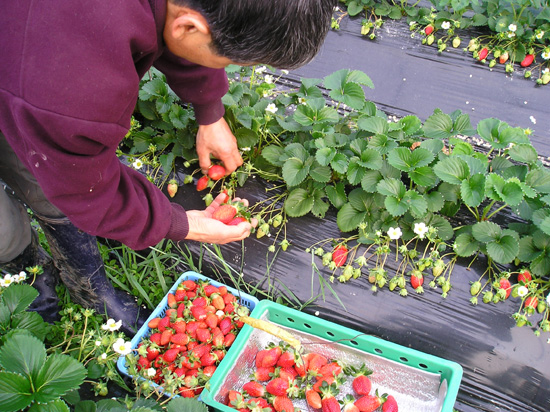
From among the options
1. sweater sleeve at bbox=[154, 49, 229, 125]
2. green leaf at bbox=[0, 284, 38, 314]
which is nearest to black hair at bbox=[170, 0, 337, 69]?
sweater sleeve at bbox=[154, 49, 229, 125]

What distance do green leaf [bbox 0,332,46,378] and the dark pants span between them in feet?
1.51

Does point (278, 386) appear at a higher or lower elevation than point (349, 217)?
lower

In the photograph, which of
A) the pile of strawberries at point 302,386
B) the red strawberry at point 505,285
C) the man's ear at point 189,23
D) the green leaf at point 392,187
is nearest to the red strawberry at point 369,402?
the pile of strawberries at point 302,386

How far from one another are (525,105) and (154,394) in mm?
2303

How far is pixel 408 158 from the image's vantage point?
1.77 metres

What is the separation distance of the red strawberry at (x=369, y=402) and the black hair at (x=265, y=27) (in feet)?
3.62

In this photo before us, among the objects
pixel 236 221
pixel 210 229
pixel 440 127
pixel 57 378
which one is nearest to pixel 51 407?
pixel 57 378

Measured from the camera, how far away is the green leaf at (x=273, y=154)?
6.43 feet

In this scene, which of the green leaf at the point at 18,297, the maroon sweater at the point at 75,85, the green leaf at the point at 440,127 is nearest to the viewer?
the maroon sweater at the point at 75,85

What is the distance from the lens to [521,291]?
1645 millimetres

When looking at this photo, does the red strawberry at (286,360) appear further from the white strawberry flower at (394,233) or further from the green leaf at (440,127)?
the green leaf at (440,127)

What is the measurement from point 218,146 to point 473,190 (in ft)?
3.24

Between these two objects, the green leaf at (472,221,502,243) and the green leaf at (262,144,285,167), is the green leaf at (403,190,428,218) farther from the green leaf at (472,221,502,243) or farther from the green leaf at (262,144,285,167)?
the green leaf at (262,144,285,167)

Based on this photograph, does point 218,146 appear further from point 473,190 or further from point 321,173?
point 473,190
